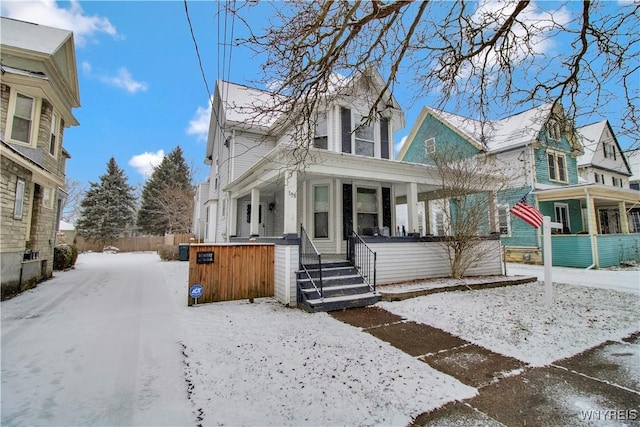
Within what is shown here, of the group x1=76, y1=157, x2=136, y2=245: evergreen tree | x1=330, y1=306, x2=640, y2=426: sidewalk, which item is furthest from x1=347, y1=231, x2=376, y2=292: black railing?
x1=76, y1=157, x2=136, y2=245: evergreen tree

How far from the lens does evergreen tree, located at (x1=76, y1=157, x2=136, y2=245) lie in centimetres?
2628

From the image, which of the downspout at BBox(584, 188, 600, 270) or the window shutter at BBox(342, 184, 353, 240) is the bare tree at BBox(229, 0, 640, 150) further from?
the downspout at BBox(584, 188, 600, 270)

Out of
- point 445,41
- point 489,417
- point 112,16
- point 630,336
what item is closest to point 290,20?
point 445,41

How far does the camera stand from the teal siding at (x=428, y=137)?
16.2 metres

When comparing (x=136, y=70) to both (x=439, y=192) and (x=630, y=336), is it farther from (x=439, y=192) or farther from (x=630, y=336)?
(x=630, y=336)

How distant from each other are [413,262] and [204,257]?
19.3 feet

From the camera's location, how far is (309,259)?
7609 mm

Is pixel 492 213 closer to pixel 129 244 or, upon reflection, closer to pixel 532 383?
pixel 532 383

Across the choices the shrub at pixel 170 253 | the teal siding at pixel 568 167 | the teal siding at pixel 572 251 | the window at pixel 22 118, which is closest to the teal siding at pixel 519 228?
the teal siding at pixel 572 251

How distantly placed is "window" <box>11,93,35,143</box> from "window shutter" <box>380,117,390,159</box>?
36.8 ft

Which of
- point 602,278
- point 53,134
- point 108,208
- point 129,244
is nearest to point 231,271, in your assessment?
point 53,134

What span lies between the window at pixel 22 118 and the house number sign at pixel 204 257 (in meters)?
7.12

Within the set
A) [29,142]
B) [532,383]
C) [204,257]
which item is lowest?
[532,383]

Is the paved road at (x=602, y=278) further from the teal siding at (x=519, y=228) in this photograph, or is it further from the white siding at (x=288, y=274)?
the white siding at (x=288, y=274)
